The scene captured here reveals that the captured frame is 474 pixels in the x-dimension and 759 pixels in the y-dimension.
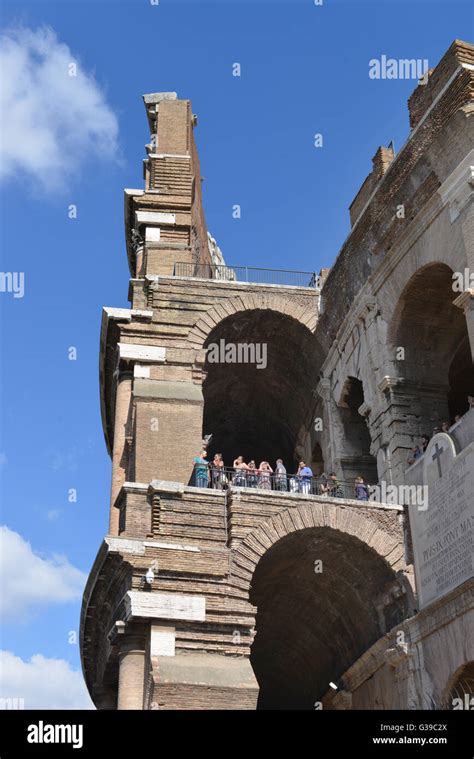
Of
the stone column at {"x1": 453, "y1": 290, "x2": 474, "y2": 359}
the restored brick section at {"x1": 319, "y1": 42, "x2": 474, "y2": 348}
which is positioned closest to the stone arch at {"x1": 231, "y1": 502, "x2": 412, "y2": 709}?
the stone column at {"x1": 453, "y1": 290, "x2": 474, "y2": 359}

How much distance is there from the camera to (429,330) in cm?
1816

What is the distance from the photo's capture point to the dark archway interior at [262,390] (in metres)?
21.2

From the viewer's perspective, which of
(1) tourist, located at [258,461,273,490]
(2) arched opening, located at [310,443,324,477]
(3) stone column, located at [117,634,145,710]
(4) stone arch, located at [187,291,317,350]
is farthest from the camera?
(2) arched opening, located at [310,443,324,477]

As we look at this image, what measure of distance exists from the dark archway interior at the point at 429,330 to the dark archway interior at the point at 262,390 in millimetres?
3463

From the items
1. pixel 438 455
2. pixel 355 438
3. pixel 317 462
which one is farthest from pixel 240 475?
pixel 317 462

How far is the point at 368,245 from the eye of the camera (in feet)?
61.4

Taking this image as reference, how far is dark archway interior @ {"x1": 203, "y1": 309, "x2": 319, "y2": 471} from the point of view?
69.5 feet

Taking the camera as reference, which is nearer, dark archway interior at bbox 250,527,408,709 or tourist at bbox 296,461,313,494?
dark archway interior at bbox 250,527,408,709

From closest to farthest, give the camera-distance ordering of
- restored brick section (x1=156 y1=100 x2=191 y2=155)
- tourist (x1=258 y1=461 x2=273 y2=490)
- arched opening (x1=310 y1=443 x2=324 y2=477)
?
tourist (x1=258 y1=461 x2=273 y2=490), arched opening (x1=310 y1=443 x2=324 y2=477), restored brick section (x1=156 y1=100 x2=191 y2=155)

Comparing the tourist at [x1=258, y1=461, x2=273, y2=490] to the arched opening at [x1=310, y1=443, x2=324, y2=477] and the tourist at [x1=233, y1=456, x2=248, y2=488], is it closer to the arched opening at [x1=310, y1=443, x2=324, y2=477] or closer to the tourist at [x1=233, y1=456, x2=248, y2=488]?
the tourist at [x1=233, y1=456, x2=248, y2=488]

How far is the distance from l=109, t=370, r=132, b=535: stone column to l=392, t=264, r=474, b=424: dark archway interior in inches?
215

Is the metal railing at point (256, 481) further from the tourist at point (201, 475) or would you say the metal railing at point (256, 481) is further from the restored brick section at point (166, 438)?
the restored brick section at point (166, 438)
